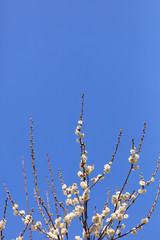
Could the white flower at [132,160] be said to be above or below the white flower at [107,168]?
below

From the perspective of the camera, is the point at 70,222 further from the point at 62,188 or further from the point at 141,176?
the point at 141,176

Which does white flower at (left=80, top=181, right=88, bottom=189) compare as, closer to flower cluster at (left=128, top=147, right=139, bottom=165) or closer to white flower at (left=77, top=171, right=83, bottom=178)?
white flower at (left=77, top=171, right=83, bottom=178)

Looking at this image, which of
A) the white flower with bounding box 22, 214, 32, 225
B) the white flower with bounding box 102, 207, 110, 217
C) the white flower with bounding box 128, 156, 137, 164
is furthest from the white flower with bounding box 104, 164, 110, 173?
the white flower with bounding box 22, 214, 32, 225

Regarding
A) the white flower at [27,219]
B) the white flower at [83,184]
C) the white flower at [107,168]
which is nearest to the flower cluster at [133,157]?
the white flower at [107,168]

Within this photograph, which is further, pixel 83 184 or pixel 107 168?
pixel 107 168

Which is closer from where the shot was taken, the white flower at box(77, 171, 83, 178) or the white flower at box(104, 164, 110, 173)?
the white flower at box(77, 171, 83, 178)

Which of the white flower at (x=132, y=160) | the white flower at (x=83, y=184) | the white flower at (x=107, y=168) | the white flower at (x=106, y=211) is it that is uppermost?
the white flower at (x=107, y=168)

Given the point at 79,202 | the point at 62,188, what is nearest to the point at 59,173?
the point at 62,188

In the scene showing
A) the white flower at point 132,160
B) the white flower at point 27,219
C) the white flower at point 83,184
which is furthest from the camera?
the white flower at point 27,219

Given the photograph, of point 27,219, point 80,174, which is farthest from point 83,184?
point 27,219

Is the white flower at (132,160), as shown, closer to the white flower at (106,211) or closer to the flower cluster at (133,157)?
the flower cluster at (133,157)

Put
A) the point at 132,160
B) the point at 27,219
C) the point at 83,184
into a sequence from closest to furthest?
the point at 83,184 < the point at 132,160 < the point at 27,219

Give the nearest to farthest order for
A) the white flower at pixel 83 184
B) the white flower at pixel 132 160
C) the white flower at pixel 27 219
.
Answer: the white flower at pixel 83 184 → the white flower at pixel 132 160 → the white flower at pixel 27 219

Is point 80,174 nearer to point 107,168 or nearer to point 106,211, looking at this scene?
point 107,168
